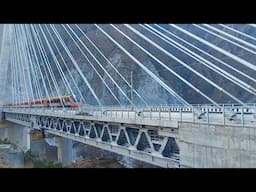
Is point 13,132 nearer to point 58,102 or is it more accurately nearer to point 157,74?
point 58,102

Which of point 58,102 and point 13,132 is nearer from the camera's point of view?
point 58,102

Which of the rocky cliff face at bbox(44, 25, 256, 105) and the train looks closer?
the train

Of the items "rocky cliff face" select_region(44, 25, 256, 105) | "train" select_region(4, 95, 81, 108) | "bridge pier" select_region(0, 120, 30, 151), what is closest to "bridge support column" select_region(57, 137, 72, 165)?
"train" select_region(4, 95, 81, 108)

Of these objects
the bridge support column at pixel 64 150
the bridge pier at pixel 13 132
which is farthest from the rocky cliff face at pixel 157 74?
the bridge support column at pixel 64 150

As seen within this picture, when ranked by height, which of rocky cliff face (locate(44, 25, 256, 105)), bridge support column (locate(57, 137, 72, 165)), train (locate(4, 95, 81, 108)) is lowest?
bridge support column (locate(57, 137, 72, 165))

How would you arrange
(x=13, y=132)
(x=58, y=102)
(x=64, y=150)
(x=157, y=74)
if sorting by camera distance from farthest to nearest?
(x=157, y=74)
(x=13, y=132)
(x=64, y=150)
(x=58, y=102)

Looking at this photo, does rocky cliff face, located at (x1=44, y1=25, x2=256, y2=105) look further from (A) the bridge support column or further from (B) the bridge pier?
(A) the bridge support column

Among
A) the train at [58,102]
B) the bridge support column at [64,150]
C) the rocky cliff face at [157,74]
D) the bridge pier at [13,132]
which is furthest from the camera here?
the rocky cliff face at [157,74]

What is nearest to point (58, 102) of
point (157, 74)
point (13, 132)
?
point (13, 132)

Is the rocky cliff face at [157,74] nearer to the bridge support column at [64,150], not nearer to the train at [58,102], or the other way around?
the train at [58,102]

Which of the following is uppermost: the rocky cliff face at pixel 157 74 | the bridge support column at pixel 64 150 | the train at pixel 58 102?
the rocky cliff face at pixel 157 74
